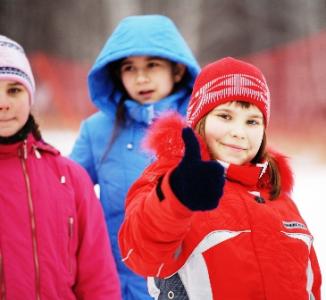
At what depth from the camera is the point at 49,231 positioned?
1.33 metres

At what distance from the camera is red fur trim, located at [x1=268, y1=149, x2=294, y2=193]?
1.21 metres

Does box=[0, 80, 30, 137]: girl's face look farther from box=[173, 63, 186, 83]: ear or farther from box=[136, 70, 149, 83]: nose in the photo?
box=[173, 63, 186, 83]: ear

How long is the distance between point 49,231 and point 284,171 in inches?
21.5

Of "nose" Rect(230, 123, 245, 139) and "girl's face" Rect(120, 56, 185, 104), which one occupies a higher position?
"girl's face" Rect(120, 56, 185, 104)

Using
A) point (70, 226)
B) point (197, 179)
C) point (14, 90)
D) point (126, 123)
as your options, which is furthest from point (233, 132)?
point (126, 123)

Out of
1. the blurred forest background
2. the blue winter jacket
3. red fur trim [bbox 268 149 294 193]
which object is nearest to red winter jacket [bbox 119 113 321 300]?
red fur trim [bbox 268 149 294 193]

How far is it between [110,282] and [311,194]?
1.28 metres

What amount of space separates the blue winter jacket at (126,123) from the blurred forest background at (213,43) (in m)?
0.78

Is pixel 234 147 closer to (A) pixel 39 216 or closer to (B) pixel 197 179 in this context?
(B) pixel 197 179

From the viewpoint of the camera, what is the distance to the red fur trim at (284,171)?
121 centimetres

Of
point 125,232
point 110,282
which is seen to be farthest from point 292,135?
point 125,232

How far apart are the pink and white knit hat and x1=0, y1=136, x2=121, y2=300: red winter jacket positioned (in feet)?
0.47

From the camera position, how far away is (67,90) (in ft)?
9.78

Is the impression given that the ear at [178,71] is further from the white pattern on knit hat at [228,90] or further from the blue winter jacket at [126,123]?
the white pattern on knit hat at [228,90]
